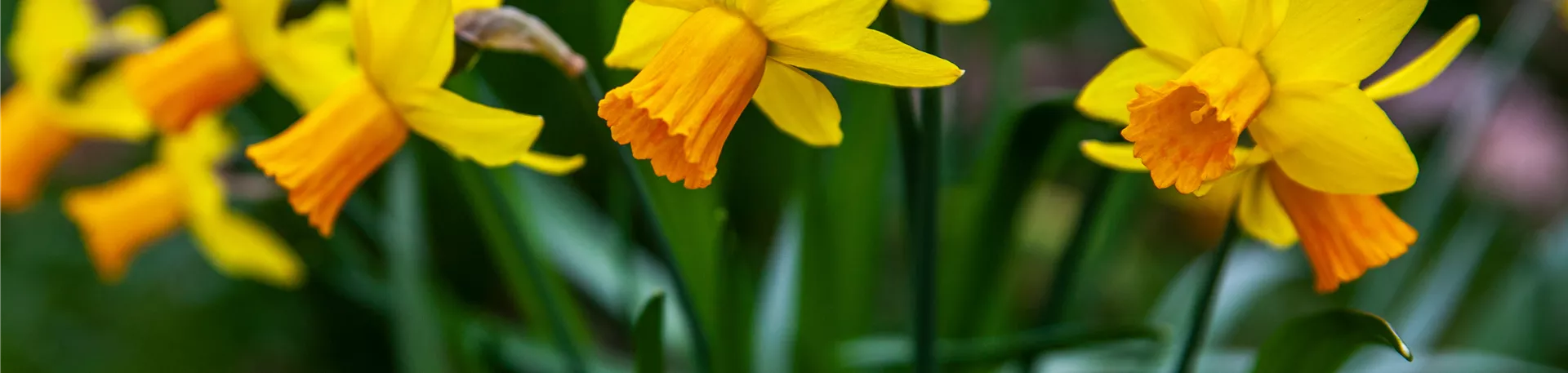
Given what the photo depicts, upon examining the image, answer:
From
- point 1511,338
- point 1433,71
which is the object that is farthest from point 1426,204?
point 1433,71

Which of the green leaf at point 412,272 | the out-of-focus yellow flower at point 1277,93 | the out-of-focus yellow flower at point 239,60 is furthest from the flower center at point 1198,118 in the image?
the green leaf at point 412,272

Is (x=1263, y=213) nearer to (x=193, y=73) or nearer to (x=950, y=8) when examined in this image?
(x=950, y=8)

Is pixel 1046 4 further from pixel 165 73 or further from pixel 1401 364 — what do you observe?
pixel 165 73

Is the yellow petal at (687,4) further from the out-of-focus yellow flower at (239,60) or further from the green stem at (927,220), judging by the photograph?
the out-of-focus yellow flower at (239,60)

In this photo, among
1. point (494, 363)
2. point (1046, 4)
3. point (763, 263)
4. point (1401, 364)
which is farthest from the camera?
point (1046, 4)

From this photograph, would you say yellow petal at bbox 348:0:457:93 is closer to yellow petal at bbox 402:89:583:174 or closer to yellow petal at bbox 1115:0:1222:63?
yellow petal at bbox 402:89:583:174

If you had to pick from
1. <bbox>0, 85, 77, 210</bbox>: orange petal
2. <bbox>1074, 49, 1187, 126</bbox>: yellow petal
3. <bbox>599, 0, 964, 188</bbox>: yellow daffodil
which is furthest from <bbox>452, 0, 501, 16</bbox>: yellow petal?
<bbox>0, 85, 77, 210</bbox>: orange petal
